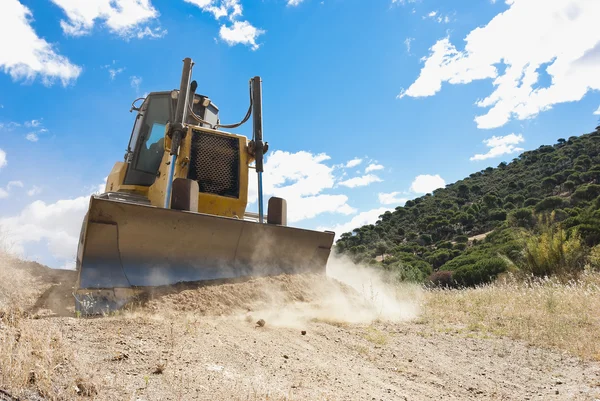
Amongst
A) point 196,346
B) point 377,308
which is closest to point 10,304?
point 196,346

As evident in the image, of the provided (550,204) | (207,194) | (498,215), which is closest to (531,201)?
(498,215)

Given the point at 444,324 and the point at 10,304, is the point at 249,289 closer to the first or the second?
the point at 10,304

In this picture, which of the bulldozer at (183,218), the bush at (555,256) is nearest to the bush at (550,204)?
the bush at (555,256)

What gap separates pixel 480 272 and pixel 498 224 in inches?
806

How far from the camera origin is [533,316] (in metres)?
7.41

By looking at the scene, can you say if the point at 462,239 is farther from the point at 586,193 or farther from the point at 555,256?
the point at 555,256

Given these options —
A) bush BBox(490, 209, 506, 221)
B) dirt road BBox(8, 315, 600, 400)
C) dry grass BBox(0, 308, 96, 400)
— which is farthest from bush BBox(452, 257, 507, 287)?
bush BBox(490, 209, 506, 221)

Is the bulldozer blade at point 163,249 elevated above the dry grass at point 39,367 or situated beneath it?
elevated above

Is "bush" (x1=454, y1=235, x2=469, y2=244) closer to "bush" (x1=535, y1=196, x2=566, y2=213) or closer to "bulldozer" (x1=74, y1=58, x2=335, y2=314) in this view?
"bush" (x1=535, y1=196, x2=566, y2=213)

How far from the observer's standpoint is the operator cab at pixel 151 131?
7.25 metres

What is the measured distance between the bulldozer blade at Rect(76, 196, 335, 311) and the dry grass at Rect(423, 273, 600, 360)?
2965 millimetres

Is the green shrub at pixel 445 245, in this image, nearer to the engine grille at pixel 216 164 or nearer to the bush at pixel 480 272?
the bush at pixel 480 272

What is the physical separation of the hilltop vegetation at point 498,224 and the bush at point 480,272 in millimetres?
37

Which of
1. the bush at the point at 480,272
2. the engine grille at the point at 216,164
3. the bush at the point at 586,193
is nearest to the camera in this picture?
the engine grille at the point at 216,164
